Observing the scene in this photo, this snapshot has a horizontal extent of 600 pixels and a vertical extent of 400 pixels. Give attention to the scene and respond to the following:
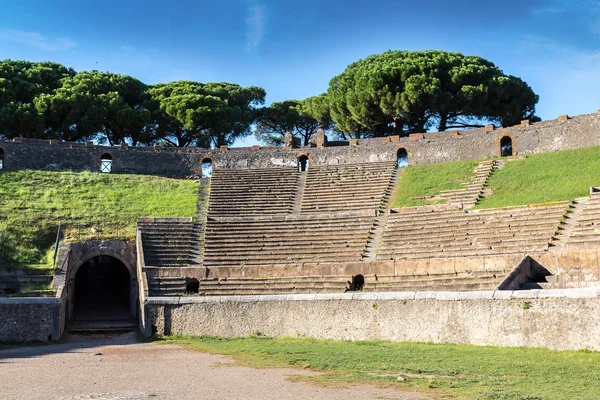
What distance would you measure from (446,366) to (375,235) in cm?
1443

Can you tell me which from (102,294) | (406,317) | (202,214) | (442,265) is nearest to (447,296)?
(406,317)

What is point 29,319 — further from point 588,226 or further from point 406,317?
point 588,226

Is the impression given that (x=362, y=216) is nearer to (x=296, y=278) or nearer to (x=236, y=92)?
(x=296, y=278)

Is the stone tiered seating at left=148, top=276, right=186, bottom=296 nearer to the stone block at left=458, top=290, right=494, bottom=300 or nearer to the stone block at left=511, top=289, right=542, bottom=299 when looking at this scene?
the stone block at left=458, top=290, right=494, bottom=300

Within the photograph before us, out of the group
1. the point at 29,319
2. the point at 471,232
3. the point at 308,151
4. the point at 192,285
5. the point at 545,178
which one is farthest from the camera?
the point at 308,151

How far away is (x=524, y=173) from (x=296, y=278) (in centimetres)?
1392

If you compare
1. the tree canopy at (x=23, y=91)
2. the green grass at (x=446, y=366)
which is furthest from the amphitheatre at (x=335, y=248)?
the tree canopy at (x=23, y=91)

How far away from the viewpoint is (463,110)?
1588 inches

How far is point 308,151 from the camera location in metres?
37.3

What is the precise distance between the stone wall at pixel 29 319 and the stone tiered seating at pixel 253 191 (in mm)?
12060

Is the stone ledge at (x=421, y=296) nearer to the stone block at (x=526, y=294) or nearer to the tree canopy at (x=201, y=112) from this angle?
the stone block at (x=526, y=294)

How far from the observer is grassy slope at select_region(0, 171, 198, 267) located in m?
26.9

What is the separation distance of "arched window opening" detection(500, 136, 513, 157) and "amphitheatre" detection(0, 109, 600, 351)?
8 cm

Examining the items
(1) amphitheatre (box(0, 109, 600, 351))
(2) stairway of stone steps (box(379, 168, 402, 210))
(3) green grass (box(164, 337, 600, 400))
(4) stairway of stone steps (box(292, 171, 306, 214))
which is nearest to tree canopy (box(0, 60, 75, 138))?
(1) amphitheatre (box(0, 109, 600, 351))
